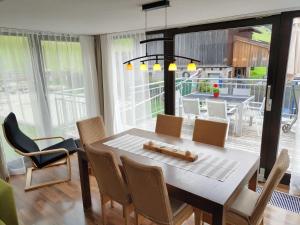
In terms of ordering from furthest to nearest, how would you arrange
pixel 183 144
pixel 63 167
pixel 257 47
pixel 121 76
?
1. pixel 121 76
2. pixel 63 167
3. pixel 257 47
4. pixel 183 144

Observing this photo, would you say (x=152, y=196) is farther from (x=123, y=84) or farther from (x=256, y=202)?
(x=123, y=84)

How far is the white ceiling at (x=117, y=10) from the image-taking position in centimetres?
199

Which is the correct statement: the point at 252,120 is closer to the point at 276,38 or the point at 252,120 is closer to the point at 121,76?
the point at 276,38

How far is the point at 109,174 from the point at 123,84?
2577 millimetres

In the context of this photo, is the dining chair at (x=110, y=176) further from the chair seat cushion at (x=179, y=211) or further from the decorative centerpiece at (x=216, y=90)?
the decorative centerpiece at (x=216, y=90)

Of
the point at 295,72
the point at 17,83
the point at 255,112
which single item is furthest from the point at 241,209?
the point at 17,83

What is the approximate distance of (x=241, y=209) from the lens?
1794mm

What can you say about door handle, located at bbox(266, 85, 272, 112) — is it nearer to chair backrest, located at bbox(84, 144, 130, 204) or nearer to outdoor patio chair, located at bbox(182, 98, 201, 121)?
outdoor patio chair, located at bbox(182, 98, 201, 121)

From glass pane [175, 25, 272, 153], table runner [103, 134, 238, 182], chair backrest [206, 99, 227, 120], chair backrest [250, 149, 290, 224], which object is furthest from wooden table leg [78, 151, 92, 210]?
chair backrest [206, 99, 227, 120]

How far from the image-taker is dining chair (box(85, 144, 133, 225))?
1831 mm

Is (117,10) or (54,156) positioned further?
(54,156)

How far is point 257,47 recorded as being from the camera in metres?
2.94

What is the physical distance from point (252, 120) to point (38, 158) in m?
3.40

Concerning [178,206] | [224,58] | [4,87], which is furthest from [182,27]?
[4,87]
